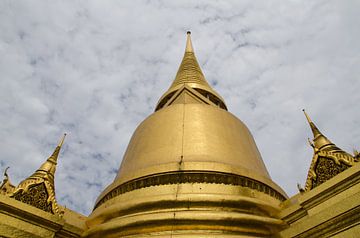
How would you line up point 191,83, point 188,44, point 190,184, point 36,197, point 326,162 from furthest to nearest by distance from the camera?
point 188,44
point 191,83
point 190,184
point 36,197
point 326,162

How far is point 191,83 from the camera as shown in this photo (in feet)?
38.1

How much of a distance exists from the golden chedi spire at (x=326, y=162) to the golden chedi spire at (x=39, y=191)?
430 cm

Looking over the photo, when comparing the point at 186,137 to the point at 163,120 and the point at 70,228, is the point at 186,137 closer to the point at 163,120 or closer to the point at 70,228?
the point at 163,120

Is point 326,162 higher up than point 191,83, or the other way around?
point 191,83

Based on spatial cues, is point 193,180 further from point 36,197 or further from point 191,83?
point 191,83

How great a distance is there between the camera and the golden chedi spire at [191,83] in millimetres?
11285

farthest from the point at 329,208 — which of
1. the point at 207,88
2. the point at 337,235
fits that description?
the point at 207,88

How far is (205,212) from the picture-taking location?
5.67 m

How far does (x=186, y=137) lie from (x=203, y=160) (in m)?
1.01

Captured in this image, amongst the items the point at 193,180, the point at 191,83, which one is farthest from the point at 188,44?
the point at 193,180

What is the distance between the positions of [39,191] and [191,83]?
685 cm

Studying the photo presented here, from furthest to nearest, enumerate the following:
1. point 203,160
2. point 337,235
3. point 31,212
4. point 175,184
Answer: point 203,160 → point 175,184 → point 31,212 → point 337,235

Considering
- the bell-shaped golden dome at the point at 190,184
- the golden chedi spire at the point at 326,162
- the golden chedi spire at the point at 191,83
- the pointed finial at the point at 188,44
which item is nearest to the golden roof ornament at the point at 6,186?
the bell-shaped golden dome at the point at 190,184

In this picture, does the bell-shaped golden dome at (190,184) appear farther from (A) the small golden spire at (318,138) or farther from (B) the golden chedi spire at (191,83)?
(B) the golden chedi spire at (191,83)
